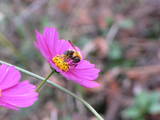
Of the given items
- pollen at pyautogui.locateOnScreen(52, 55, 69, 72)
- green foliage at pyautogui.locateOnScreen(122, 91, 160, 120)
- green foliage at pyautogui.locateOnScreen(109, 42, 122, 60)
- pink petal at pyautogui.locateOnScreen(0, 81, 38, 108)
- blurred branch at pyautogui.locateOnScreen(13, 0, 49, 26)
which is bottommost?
green foliage at pyautogui.locateOnScreen(122, 91, 160, 120)

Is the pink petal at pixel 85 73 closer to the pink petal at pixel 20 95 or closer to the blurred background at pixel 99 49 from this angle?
the pink petal at pixel 20 95

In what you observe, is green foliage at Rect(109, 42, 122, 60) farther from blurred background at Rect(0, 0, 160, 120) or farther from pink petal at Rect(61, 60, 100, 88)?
pink petal at Rect(61, 60, 100, 88)

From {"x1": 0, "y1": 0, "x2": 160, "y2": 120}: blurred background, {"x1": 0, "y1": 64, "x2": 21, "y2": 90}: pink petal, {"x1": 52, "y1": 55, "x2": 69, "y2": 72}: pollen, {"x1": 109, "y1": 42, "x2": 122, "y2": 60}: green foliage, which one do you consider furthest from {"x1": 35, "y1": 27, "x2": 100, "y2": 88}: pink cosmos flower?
{"x1": 109, "y1": 42, "x2": 122, "y2": 60}: green foliage

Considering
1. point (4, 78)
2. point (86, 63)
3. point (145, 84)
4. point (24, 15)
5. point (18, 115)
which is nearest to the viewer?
point (4, 78)

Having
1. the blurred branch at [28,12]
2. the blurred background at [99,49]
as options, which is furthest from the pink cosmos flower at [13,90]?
the blurred branch at [28,12]

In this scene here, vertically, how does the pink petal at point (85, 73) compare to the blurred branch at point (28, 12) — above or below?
above

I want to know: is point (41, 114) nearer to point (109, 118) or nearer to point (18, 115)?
point (18, 115)

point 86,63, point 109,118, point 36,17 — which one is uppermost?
point 86,63

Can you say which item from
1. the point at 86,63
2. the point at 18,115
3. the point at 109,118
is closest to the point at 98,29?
the point at 109,118
